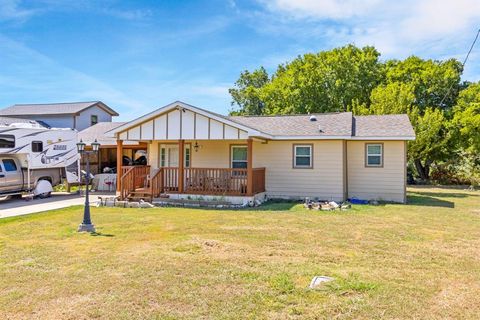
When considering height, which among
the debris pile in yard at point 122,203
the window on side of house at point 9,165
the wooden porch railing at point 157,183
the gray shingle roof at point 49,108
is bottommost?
the debris pile in yard at point 122,203

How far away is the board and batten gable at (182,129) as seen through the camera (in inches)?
511

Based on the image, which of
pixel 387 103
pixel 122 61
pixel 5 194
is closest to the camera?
pixel 5 194

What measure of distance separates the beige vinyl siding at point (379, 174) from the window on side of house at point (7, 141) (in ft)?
41.6

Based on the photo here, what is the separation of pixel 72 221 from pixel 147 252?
416cm

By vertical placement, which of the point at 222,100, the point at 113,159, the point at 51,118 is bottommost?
the point at 113,159

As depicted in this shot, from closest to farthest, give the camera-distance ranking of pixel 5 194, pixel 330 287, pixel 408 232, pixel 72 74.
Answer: pixel 330 287 → pixel 408 232 → pixel 5 194 → pixel 72 74

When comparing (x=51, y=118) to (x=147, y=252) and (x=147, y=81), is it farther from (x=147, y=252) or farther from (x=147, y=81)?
(x=147, y=252)

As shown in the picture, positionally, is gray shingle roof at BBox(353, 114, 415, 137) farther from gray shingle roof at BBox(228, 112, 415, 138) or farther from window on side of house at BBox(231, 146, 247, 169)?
window on side of house at BBox(231, 146, 247, 169)

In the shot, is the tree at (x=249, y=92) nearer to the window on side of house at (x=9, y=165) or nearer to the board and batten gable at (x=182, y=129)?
the board and batten gable at (x=182, y=129)

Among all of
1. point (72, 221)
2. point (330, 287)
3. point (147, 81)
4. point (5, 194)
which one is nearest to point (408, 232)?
point (330, 287)

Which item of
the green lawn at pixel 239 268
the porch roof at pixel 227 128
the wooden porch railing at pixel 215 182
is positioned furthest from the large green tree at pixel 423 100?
the green lawn at pixel 239 268

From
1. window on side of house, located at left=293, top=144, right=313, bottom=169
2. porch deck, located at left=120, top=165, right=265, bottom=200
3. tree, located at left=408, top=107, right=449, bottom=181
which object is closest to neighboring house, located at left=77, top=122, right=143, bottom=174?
porch deck, located at left=120, top=165, right=265, bottom=200

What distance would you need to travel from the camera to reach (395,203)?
45.1ft

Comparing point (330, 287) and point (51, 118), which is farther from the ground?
point (51, 118)
